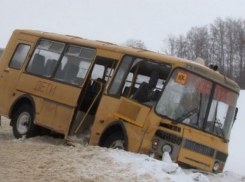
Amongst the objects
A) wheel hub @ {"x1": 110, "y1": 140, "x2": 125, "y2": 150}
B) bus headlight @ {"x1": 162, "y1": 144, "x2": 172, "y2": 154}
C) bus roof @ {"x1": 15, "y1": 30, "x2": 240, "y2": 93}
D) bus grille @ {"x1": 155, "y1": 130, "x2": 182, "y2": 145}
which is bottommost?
wheel hub @ {"x1": 110, "y1": 140, "x2": 125, "y2": 150}

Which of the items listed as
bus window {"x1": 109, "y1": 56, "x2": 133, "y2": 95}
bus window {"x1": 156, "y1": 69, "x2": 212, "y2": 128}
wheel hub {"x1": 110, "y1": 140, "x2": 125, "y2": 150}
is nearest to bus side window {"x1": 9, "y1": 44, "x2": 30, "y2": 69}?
bus window {"x1": 109, "y1": 56, "x2": 133, "y2": 95}

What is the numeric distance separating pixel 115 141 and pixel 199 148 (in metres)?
1.84

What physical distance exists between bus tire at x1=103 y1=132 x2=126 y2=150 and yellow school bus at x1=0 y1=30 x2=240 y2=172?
2 cm

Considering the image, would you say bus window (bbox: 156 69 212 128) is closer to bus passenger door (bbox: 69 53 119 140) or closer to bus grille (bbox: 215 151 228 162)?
bus grille (bbox: 215 151 228 162)

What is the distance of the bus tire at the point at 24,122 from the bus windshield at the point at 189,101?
4702 mm

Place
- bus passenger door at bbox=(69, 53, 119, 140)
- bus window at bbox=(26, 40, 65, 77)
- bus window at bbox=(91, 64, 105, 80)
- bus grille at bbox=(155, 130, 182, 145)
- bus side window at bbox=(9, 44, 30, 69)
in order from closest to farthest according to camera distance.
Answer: bus grille at bbox=(155, 130, 182, 145) → bus passenger door at bbox=(69, 53, 119, 140) → bus window at bbox=(91, 64, 105, 80) → bus window at bbox=(26, 40, 65, 77) → bus side window at bbox=(9, 44, 30, 69)

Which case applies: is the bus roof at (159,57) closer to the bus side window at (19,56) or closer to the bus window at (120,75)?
the bus window at (120,75)

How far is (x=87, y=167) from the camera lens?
27.7 ft

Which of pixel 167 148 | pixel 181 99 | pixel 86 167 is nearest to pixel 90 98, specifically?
pixel 181 99

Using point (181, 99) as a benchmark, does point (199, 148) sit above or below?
below

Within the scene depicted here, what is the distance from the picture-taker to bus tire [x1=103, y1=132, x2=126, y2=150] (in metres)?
10.2

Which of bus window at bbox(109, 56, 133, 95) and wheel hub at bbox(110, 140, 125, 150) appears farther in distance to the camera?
bus window at bbox(109, 56, 133, 95)

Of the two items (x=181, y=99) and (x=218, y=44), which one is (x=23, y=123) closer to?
(x=181, y=99)

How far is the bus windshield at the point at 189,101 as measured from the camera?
9.71 meters
